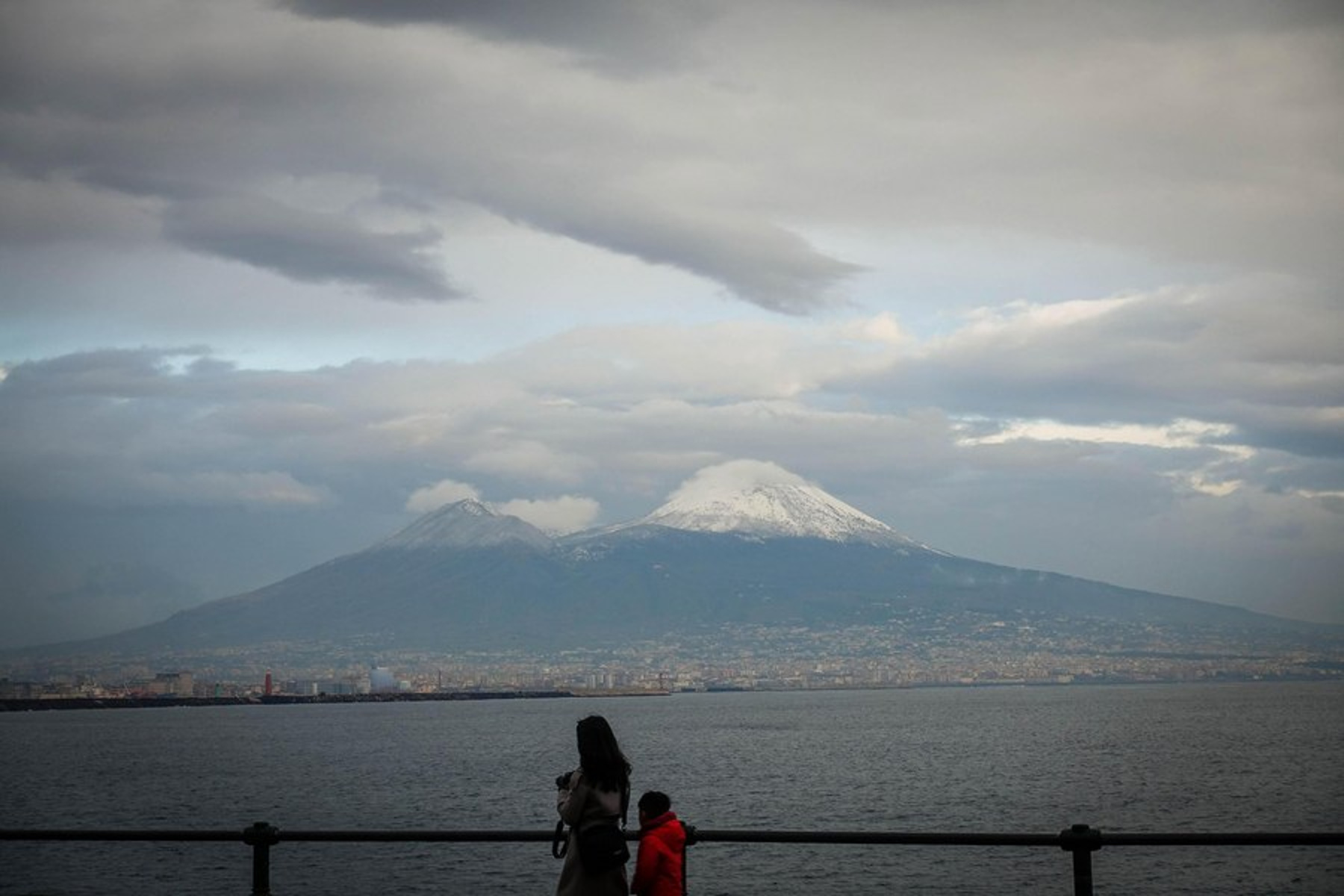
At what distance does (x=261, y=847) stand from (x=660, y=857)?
3181 mm

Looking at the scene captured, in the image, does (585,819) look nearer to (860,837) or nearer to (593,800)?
(593,800)

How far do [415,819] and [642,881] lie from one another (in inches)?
2290

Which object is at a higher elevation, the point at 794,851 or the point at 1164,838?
the point at 1164,838

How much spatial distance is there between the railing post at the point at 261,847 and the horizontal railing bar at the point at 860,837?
1.7 inches

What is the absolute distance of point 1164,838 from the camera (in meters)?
9.54

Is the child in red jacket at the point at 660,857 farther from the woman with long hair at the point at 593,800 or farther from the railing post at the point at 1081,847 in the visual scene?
the railing post at the point at 1081,847

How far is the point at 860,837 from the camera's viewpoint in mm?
9469

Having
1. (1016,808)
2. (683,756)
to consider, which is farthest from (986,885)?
(683,756)

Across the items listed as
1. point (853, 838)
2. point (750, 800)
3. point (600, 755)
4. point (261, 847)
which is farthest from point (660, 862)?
point (750, 800)

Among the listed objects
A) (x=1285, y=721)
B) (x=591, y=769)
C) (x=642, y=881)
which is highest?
(x=591, y=769)

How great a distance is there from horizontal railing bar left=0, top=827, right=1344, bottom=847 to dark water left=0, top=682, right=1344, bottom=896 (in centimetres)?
3076

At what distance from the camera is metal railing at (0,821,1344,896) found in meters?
9.20

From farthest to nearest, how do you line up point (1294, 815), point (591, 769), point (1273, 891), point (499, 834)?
1. point (1294, 815)
2. point (1273, 891)
3. point (499, 834)
4. point (591, 769)

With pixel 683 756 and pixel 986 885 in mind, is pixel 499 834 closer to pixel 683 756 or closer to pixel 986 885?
pixel 986 885
